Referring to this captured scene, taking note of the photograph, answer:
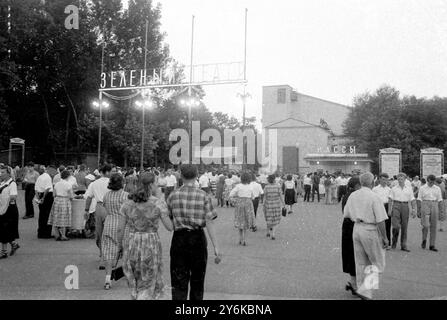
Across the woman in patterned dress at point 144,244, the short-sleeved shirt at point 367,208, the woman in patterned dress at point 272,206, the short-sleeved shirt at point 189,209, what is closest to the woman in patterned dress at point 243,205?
the woman in patterned dress at point 272,206

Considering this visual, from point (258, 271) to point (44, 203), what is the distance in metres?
7.03

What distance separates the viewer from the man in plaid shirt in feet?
17.1

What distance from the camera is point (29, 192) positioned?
1727 centimetres

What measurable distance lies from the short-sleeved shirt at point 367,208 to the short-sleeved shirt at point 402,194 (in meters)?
5.32

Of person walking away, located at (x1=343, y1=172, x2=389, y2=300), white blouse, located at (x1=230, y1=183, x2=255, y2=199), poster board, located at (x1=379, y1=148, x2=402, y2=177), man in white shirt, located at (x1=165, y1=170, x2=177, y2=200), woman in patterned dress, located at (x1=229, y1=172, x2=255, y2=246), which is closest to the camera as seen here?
person walking away, located at (x1=343, y1=172, x2=389, y2=300)

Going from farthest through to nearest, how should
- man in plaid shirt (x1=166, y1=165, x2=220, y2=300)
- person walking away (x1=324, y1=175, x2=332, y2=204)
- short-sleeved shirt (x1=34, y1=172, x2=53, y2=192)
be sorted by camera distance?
person walking away (x1=324, y1=175, x2=332, y2=204), short-sleeved shirt (x1=34, y1=172, x2=53, y2=192), man in plaid shirt (x1=166, y1=165, x2=220, y2=300)

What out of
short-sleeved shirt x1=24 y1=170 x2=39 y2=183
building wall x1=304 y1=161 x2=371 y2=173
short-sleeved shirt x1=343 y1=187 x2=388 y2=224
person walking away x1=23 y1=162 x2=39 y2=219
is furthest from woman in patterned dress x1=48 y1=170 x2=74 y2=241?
building wall x1=304 y1=161 x2=371 y2=173

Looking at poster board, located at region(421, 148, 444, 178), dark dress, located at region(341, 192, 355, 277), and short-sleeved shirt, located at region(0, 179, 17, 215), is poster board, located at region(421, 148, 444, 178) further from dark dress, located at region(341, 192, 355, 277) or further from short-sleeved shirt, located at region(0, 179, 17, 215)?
short-sleeved shirt, located at region(0, 179, 17, 215)

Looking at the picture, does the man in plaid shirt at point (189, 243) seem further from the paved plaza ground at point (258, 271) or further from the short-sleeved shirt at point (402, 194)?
the short-sleeved shirt at point (402, 194)

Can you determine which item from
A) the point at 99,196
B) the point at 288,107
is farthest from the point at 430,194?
the point at 288,107

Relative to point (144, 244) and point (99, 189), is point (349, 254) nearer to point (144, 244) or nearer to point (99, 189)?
point (144, 244)

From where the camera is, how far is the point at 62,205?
1209cm

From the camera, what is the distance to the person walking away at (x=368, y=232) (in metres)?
6.61
